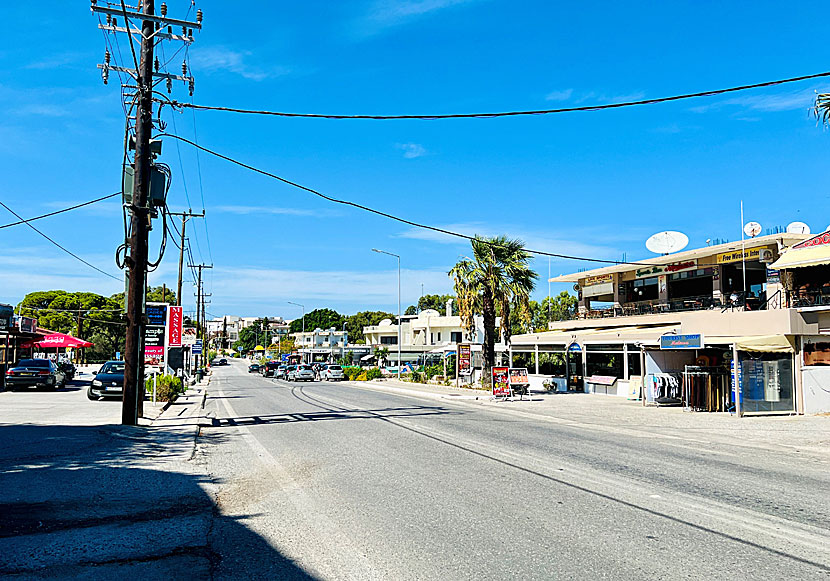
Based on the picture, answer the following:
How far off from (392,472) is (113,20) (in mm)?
15219

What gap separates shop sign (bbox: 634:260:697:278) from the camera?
39.2 metres

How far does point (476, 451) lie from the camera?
44.6 feet

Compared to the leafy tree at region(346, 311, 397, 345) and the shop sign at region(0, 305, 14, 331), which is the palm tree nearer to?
the shop sign at region(0, 305, 14, 331)

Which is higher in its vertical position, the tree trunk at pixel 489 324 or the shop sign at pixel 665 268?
the shop sign at pixel 665 268


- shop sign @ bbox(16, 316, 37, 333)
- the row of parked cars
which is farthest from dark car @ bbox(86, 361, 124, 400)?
the row of parked cars

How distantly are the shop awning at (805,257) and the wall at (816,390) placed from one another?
5.17 m

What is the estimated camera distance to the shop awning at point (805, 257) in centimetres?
2602

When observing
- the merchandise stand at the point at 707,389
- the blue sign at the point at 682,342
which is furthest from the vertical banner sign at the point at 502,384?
the merchandise stand at the point at 707,389

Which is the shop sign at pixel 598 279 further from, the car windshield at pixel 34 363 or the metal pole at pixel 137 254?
the metal pole at pixel 137 254

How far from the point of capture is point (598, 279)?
47938 millimetres

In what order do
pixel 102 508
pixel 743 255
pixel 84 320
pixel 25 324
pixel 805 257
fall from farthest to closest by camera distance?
pixel 84 320
pixel 25 324
pixel 743 255
pixel 805 257
pixel 102 508

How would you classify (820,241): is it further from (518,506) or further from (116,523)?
(116,523)

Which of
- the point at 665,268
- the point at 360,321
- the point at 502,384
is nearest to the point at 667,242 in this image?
the point at 665,268

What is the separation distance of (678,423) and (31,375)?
2977cm
